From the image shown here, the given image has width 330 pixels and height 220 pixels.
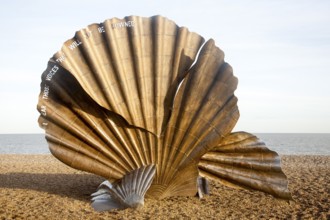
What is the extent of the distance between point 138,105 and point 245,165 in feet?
6.82

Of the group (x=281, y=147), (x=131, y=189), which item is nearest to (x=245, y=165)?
(x=131, y=189)

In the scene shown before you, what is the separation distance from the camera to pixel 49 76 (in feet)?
22.2

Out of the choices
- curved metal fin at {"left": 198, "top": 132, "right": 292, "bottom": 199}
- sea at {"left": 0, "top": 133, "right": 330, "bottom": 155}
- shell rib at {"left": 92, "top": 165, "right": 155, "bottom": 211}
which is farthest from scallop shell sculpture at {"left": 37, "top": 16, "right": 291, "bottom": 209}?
sea at {"left": 0, "top": 133, "right": 330, "bottom": 155}

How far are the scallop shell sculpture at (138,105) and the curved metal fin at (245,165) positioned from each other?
482mm

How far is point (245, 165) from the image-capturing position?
728 centimetres

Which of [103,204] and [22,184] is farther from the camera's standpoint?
[22,184]

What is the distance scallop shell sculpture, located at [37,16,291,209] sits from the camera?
6.70 m

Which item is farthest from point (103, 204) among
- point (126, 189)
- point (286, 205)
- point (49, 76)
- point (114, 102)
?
point (286, 205)

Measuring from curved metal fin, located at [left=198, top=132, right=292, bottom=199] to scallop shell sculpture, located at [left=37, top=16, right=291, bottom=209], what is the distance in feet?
1.58

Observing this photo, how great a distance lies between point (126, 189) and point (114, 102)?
1.34m

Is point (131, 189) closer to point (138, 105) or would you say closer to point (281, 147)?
point (138, 105)

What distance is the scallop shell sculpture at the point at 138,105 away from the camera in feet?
22.0

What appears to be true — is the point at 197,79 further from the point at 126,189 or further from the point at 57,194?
the point at 57,194

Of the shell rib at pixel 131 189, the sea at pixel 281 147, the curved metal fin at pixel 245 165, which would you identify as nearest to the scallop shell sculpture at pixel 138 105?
the shell rib at pixel 131 189
